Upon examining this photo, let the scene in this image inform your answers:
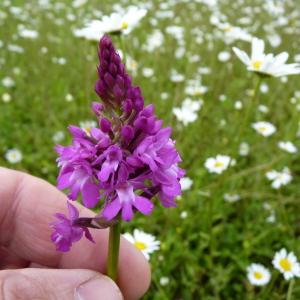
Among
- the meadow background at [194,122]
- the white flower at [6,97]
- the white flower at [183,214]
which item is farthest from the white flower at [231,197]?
the white flower at [6,97]

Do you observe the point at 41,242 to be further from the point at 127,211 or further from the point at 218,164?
the point at 218,164

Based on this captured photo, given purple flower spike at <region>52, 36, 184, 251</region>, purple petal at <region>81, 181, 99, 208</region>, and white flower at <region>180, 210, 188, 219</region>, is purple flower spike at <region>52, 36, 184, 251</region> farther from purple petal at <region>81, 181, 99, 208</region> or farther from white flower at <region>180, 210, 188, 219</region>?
white flower at <region>180, 210, 188, 219</region>

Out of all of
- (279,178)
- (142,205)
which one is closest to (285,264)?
(279,178)

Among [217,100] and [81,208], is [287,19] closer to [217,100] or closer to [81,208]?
[217,100]

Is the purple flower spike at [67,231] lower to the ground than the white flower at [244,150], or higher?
higher

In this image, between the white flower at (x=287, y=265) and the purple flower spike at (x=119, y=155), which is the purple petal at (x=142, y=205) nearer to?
the purple flower spike at (x=119, y=155)

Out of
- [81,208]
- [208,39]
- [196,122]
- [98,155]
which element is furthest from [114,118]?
[208,39]
